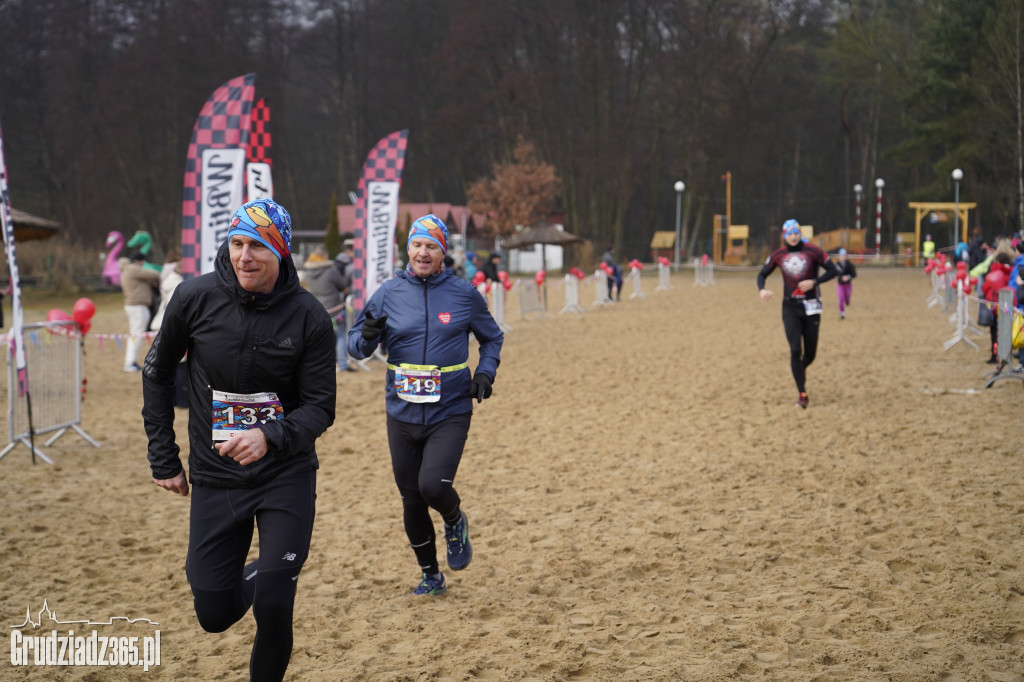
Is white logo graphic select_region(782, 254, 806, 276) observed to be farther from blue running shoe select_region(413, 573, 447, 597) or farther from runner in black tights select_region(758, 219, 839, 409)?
blue running shoe select_region(413, 573, 447, 597)

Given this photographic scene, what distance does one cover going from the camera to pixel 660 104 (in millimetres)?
55656

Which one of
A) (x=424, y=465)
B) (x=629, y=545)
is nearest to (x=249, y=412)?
(x=424, y=465)

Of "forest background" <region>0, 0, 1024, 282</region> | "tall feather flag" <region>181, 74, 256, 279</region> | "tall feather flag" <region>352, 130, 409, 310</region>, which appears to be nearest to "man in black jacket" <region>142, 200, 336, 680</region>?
"tall feather flag" <region>181, 74, 256, 279</region>

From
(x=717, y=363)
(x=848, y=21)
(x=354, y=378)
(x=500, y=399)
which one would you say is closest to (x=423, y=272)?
(x=500, y=399)

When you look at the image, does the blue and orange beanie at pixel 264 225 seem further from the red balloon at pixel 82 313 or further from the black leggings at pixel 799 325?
the black leggings at pixel 799 325

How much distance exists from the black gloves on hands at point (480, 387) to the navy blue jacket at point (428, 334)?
0.05m

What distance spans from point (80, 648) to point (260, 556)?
5.65ft

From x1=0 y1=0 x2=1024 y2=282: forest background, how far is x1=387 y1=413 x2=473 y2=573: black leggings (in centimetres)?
3672

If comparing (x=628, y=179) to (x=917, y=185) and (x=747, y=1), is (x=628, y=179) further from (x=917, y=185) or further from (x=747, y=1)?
(x=917, y=185)

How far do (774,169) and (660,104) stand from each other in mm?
9798

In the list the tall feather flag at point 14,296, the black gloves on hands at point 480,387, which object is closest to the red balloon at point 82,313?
the tall feather flag at point 14,296

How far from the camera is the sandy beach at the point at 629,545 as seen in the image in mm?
4473

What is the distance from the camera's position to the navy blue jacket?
5.16 metres

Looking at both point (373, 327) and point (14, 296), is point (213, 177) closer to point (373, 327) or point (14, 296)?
point (14, 296)
